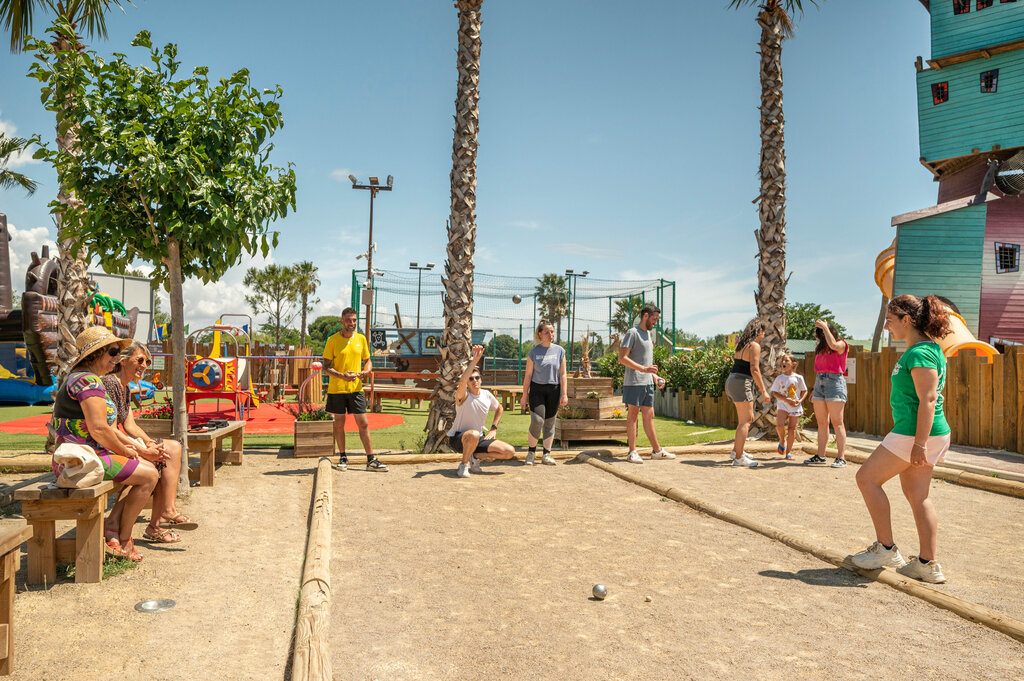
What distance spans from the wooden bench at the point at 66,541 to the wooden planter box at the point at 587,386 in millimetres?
8249

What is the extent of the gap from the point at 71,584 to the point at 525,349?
18424 mm

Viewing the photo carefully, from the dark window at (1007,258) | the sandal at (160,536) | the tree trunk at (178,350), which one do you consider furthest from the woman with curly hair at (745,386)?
the dark window at (1007,258)

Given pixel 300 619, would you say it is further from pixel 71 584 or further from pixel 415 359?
pixel 415 359

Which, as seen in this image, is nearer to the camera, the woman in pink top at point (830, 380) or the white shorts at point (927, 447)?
the white shorts at point (927, 447)

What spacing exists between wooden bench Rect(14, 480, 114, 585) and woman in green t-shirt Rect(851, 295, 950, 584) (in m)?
4.84

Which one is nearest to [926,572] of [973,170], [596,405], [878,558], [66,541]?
[878,558]

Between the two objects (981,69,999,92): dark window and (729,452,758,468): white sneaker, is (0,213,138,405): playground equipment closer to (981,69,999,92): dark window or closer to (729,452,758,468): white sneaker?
(729,452,758,468): white sneaker

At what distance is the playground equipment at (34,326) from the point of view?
47.8ft

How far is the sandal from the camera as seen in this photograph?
16.6 feet

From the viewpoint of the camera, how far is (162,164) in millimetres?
5832

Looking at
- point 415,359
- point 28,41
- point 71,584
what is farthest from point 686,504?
point 415,359

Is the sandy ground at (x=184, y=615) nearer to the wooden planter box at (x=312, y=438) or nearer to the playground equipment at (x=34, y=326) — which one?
the wooden planter box at (x=312, y=438)

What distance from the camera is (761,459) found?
9672mm

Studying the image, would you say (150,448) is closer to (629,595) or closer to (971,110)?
(629,595)
